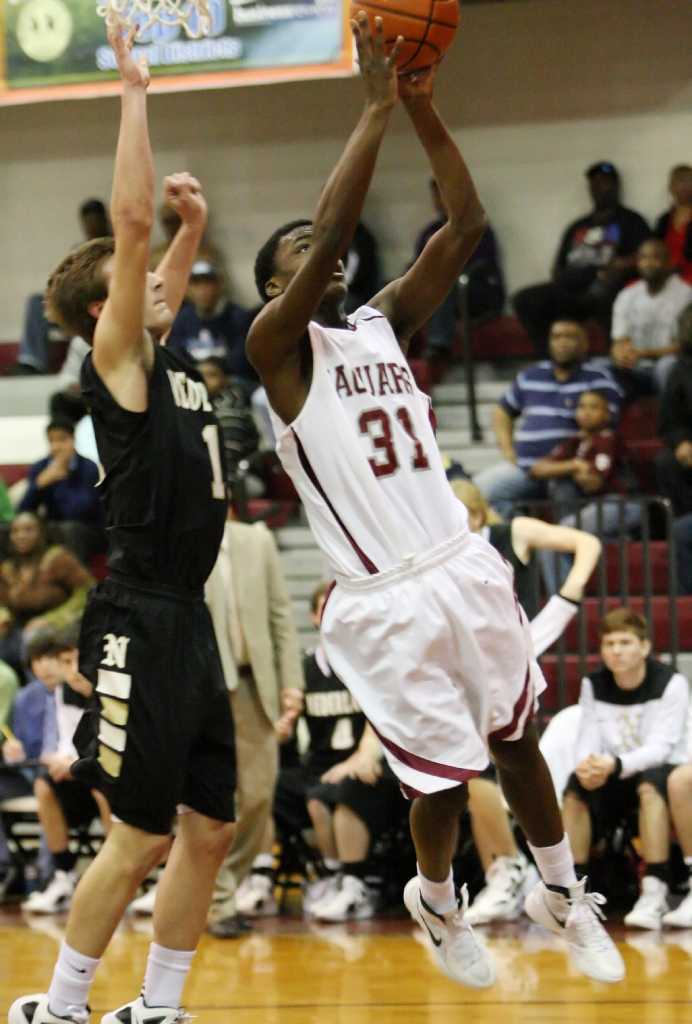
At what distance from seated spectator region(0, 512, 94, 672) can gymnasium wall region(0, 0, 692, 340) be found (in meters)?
4.23

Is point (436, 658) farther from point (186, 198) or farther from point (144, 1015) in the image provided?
point (186, 198)

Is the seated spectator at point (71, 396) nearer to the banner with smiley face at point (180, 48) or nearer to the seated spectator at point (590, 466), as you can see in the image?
the banner with smiley face at point (180, 48)

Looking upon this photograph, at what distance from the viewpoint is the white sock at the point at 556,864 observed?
4762 mm

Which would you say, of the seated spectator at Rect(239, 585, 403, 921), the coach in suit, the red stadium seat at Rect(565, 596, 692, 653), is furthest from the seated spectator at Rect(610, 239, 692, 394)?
the coach in suit

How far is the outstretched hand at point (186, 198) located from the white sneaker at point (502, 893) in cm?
356

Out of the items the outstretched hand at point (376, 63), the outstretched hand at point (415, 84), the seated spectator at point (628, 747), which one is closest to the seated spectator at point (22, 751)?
the seated spectator at point (628, 747)

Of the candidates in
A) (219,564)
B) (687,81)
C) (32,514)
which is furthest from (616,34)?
(219,564)

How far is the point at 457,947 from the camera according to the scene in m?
4.75

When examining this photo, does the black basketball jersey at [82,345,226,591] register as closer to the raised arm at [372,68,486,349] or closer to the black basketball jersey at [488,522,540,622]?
the raised arm at [372,68,486,349]

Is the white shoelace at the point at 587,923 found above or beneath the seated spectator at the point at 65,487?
beneath

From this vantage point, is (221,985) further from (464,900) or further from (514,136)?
(514,136)

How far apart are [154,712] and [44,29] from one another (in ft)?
24.5

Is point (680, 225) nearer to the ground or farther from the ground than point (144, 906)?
farther from the ground

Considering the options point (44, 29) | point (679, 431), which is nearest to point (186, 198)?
point (679, 431)
